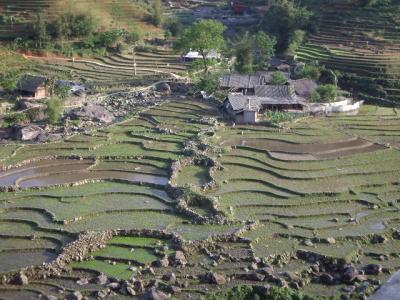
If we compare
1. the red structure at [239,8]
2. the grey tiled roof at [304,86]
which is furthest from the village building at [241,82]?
the red structure at [239,8]

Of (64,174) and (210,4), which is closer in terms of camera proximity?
(64,174)

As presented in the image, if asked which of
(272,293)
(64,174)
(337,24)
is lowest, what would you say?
(64,174)

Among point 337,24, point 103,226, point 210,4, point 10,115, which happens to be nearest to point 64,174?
point 103,226

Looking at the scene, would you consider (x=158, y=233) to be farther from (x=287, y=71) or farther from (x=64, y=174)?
(x=287, y=71)

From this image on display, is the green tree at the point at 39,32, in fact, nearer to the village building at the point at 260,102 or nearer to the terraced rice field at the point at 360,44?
the village building at the point at 260,102

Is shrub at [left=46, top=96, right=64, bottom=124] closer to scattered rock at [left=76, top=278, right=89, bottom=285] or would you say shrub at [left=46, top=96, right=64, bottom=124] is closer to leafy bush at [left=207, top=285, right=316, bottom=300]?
scattered rock at [left=76, top=278, right=89, bottom=285]

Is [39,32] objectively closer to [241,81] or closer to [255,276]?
[241,81]

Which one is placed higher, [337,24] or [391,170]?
[337,24]
